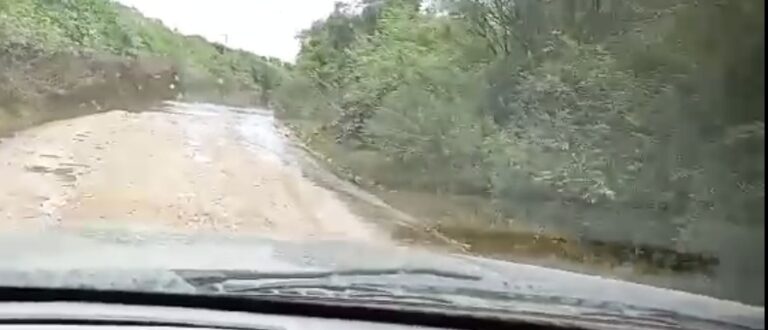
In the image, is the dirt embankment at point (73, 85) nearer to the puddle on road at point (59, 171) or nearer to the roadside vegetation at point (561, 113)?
the puddle on road at point (59, 171)

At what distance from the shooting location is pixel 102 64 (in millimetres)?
2768

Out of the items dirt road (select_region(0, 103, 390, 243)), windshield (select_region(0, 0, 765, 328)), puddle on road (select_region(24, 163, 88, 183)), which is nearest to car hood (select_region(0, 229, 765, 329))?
windshield (select_region(0, 0, 765, 328))

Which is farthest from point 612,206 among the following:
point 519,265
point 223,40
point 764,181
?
point 223,40

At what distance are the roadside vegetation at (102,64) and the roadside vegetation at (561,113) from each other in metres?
0.15

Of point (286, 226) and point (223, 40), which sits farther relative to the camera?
point (223, 40)

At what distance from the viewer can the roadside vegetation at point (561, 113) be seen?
2.10 metres

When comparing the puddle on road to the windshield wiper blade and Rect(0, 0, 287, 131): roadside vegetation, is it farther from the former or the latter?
the windshield wiper blade

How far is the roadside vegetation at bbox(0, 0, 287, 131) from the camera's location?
2.68 meters

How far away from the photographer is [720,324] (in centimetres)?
176

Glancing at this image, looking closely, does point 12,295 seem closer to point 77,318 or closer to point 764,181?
point 77,318

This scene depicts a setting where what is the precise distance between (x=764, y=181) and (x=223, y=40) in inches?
55.7

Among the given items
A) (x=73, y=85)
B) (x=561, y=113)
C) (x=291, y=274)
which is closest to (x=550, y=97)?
(x=561, y=113)

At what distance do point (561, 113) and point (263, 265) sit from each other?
85 centimetres

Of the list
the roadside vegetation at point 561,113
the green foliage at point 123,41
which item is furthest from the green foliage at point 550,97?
the green foliage at point 123,41
